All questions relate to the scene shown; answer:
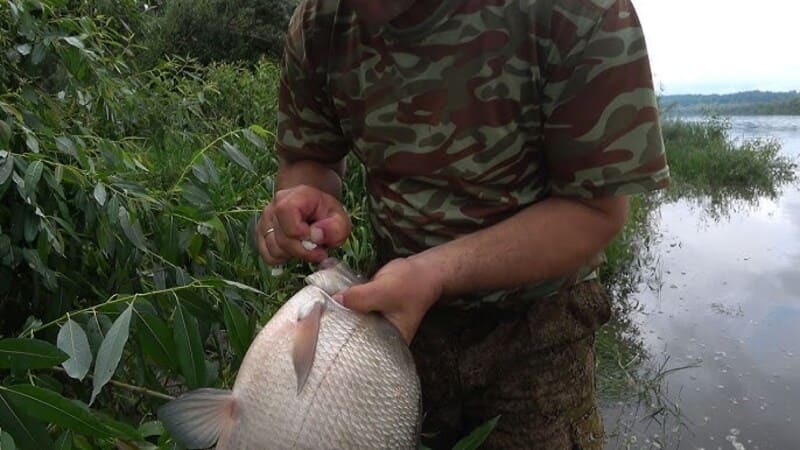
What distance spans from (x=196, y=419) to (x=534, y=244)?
2.75 feet

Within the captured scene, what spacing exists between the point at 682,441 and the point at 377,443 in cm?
467

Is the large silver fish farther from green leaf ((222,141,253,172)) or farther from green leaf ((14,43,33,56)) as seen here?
green leaf ((14,43,33,56))

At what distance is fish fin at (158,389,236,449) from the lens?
1.46 m

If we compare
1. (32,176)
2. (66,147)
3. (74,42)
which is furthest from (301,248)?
(74,42)

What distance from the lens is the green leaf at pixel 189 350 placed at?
180 centimetres

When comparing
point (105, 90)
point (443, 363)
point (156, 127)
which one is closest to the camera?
point (443, 363)

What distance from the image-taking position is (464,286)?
1.68 meters

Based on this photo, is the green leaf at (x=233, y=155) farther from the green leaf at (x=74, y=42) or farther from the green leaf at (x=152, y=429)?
the green leaf at (x=152, y=429)

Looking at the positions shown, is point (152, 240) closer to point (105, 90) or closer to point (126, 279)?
point (126, 279)

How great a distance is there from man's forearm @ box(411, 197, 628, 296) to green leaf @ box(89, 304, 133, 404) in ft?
2.35

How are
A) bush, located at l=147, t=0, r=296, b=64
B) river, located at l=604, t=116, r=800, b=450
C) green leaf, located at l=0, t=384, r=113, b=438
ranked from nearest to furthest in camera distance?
1. green leaf, located at l=0, t=384, r=113, b=438
2. river, located at l=604, t=116, r=800, b=450
3. bush, located at l=147, t=0, r=296, b=64

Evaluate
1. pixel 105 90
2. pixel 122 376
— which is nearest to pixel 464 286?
pixel 122 376

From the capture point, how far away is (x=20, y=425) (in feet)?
4.78

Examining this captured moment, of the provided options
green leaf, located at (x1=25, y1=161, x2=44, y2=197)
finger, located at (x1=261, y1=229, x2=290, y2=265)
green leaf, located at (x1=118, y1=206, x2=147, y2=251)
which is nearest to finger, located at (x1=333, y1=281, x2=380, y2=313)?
finger, located at (x1=261, y1=229, x2=290, y2=265)
